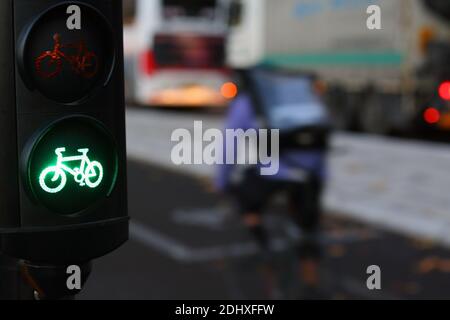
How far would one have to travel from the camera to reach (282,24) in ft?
67.4

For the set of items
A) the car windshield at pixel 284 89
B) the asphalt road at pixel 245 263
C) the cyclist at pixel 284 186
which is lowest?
the asphalt road at pixel 245 263

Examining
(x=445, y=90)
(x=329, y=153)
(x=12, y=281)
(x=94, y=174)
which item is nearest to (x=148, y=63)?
(x=445, y=90)

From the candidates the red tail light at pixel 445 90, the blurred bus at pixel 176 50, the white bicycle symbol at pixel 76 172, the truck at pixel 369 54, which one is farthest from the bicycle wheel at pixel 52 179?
the blurred bus at pixel 176 50

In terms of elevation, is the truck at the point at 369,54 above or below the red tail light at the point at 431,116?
above

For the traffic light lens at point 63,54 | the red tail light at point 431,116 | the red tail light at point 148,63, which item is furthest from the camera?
the red tail light at point 148,63

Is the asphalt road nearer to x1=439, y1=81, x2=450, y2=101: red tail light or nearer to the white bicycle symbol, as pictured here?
the white bicycle symbol

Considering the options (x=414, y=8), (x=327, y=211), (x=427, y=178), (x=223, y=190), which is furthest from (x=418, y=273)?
(x=414, y=8)

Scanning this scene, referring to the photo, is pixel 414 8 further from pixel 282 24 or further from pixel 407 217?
pixel 407 217

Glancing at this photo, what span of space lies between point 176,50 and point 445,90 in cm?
1028

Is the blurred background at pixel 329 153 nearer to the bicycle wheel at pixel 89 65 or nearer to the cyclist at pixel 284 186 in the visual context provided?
the cyclist at pixel 284 186

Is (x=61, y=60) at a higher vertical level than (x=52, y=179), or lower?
higher

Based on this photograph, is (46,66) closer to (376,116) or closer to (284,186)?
(284,186)

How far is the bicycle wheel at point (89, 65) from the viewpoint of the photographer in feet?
5.79

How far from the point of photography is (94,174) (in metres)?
1.81
